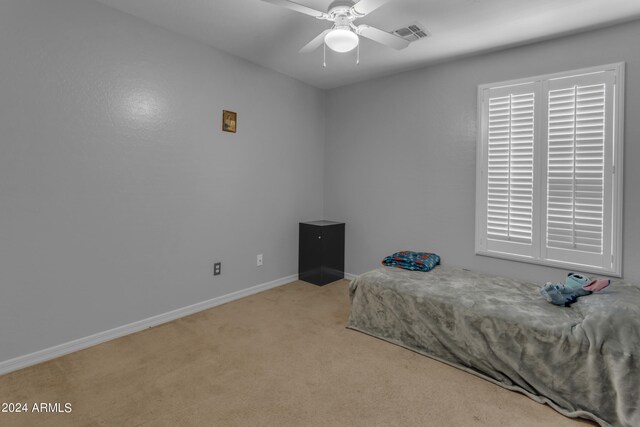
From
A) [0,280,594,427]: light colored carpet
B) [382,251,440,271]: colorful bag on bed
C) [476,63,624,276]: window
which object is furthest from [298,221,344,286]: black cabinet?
[476,63,624,276]: window

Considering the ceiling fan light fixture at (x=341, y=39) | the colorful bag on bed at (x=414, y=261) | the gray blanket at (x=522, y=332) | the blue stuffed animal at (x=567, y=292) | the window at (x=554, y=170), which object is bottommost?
the gray blanket at (x=522, y=332)

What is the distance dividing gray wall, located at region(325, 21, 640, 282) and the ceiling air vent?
0.76m

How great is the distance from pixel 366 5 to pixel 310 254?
8.95 ft

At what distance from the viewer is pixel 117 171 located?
2.53 metres

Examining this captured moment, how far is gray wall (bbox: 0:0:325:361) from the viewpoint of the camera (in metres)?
2.11

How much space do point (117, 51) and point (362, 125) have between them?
2540 millimetres

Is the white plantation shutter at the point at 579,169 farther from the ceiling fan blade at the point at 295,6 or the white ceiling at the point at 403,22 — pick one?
the ceiling fan blade at the point at 295,6

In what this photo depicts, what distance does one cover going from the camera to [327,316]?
9.89 ft

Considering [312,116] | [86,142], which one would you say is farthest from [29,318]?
[312,116]

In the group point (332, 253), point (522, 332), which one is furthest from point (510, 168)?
point (332, 253)

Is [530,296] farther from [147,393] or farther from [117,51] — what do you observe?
[117,51]

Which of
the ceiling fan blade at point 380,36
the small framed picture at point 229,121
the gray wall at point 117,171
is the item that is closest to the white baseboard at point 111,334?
the gray wall at point 117,171

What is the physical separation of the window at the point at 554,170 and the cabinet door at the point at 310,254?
171 cm

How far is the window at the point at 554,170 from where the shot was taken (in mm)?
2497
